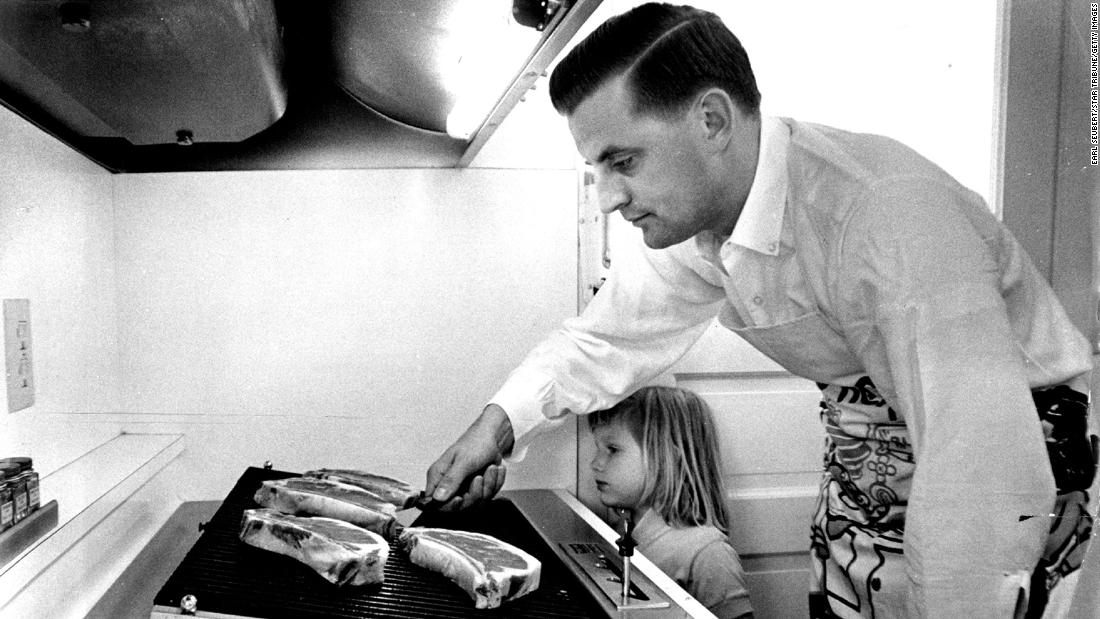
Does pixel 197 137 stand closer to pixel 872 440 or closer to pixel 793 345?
pixel 793 345

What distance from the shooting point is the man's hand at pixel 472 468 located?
1.32 meters

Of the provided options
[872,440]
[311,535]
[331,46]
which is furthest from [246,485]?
[872,440]

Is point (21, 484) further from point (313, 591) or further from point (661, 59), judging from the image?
point (661, 59)

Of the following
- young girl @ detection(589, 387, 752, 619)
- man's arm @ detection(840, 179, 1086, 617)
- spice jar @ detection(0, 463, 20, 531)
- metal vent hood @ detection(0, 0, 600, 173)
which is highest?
metal vent hood @ detection(0, 0, 600, 173)

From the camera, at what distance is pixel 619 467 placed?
164 cm

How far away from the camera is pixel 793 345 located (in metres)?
1.11

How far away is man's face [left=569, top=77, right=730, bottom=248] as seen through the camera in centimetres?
101

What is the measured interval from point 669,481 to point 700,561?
0.15 m

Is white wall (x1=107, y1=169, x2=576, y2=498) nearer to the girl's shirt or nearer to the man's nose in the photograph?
the girl's shirt

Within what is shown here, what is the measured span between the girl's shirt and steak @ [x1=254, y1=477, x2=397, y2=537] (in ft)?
1.80

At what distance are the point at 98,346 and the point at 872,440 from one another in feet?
4.14

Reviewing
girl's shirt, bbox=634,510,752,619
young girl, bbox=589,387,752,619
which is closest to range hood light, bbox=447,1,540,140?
young girl, bbox=589,387,752,619

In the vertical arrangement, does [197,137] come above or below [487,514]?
above

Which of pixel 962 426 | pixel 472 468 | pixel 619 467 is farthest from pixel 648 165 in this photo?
pixel 619 467
